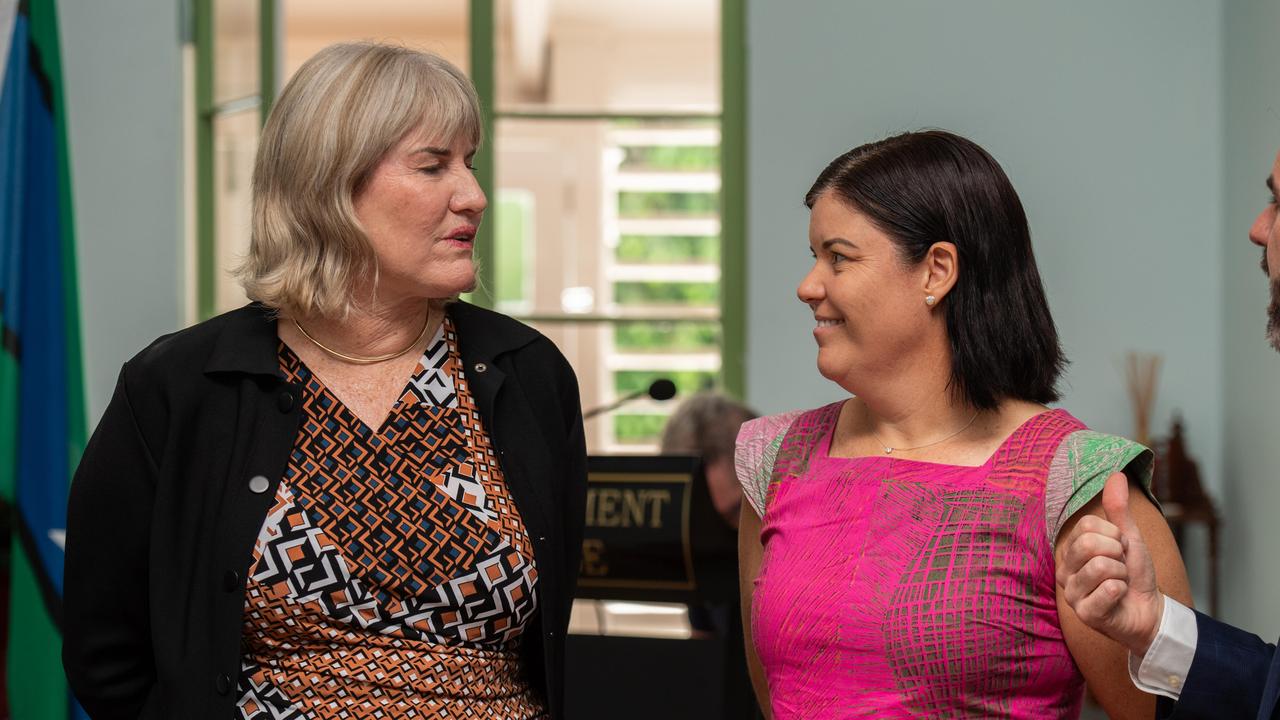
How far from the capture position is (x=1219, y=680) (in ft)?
4.26

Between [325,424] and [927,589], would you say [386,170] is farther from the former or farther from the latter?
[927,589]

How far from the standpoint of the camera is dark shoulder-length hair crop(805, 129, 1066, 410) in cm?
154

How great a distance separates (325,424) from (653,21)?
3.79 m

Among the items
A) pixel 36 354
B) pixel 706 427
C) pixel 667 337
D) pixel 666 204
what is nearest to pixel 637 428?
pixel 667 337

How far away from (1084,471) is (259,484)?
903 mm

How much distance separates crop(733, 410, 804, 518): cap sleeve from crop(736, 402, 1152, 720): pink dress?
0.14m

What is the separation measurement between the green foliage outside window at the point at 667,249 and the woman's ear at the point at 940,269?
138 inches

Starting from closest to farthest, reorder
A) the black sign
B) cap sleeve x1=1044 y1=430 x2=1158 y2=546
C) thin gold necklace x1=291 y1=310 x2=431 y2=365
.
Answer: cap sleeve x1=1044 y1=430 x2=1158 y2=546 < thin gold necklace x1=291 y1=310 x2=431 y2=365 < the black sign

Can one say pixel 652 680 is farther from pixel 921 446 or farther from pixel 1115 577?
pixel 1115 577

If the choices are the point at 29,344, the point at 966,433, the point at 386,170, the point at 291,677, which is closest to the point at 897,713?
the point at 966,433

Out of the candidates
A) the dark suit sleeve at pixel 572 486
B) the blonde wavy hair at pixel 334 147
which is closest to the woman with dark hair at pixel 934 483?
the dark suit sleeve at pixel 572 486

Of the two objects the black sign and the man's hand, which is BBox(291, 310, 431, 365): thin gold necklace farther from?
the man's hand

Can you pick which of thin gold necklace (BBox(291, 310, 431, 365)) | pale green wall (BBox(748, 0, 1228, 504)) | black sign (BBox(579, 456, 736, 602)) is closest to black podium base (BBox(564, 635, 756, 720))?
black sign (BBox(579, 456, 736, 602))

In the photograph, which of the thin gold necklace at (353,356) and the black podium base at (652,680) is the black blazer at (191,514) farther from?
the black podium base at (652,680)
